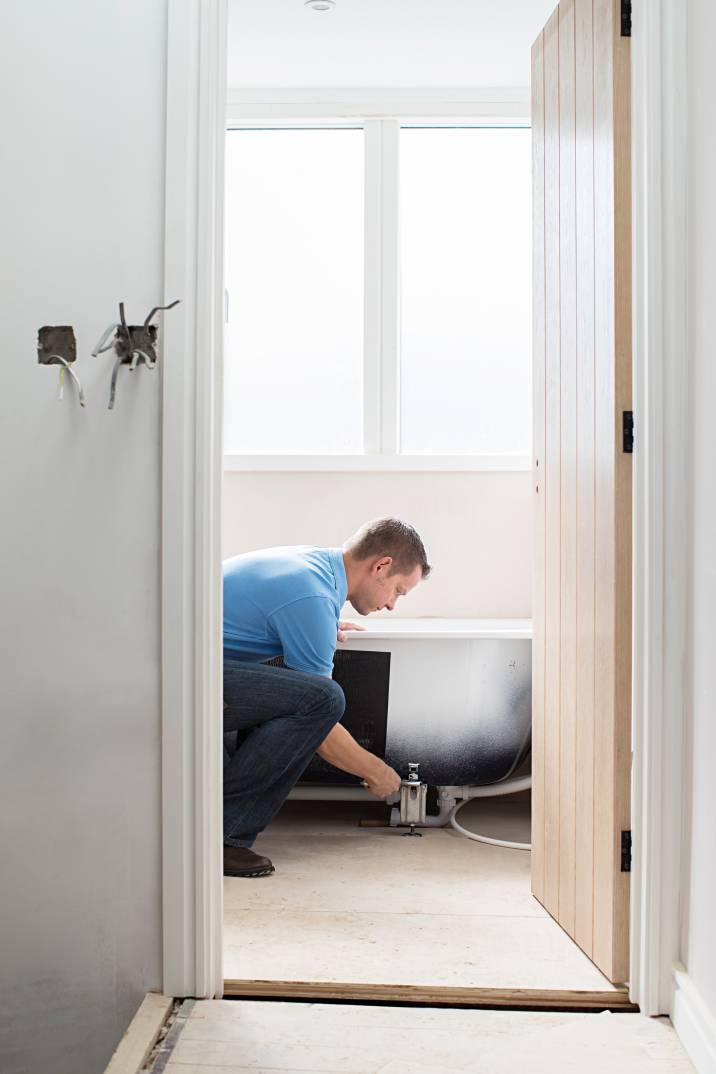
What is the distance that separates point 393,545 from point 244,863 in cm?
99

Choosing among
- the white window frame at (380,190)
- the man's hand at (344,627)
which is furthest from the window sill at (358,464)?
the man's hand at (344,627)

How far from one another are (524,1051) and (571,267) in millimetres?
1646

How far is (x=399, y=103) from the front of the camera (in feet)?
12.6

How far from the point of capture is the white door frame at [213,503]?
198cm

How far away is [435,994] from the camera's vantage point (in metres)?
2.05

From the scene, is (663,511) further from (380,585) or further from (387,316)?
(387,316)

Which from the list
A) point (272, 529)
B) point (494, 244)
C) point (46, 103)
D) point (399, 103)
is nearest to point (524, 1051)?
point (46, 103)

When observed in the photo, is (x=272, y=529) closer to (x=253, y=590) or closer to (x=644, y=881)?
(x=253, y=590)

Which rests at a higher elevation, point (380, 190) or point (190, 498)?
point (380, 190)

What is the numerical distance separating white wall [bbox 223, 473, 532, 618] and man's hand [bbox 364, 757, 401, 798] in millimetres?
848

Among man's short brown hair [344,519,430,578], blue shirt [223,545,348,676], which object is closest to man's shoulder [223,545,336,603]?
blue shirt [223,545,348,676]

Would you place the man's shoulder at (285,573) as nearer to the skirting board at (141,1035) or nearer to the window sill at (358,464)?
the window sill at (358,464)

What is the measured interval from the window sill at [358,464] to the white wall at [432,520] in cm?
2

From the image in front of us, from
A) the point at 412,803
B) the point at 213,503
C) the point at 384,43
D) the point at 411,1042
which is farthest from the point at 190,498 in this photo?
the point at 384,43
